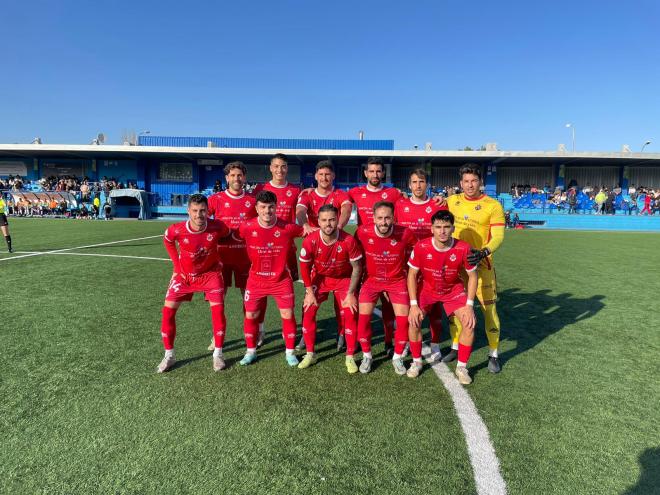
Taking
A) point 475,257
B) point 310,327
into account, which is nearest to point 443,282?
point 475,257

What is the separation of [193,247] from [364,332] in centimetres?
188

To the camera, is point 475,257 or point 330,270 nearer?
point 475,257

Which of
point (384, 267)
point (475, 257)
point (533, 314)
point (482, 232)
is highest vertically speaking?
point (482, 232)

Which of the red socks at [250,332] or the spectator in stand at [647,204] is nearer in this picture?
the red socks at [250,332]

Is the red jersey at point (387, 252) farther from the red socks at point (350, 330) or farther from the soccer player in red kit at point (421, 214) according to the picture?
the red socks at point (350, 330)

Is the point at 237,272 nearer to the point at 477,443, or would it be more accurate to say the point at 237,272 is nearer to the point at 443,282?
the point at 443,282

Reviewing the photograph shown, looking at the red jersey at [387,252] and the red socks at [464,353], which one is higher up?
the red jersey at [387,252]

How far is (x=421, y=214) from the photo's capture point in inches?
173

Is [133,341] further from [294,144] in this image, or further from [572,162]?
[572,162]

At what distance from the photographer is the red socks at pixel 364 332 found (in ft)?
12.4

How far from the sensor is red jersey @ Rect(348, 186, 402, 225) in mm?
4566

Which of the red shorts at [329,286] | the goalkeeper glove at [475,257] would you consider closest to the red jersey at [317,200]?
the red shorts at [329,286]

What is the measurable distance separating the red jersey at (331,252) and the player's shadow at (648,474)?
8.38ft

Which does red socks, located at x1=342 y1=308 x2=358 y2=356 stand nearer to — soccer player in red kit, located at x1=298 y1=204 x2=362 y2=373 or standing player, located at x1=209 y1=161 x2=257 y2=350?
soccer player in red kit, located at x1=298 y1=204 x2=362 y2=373
